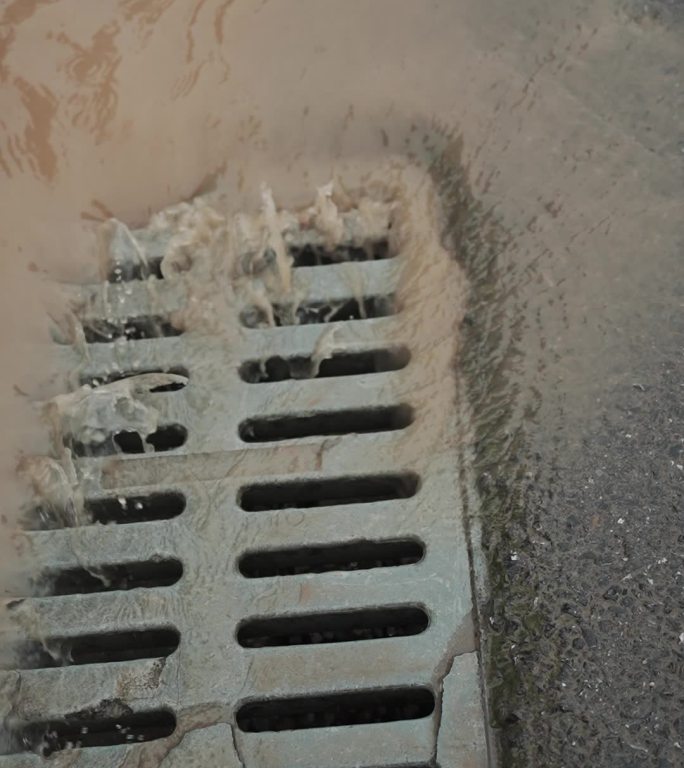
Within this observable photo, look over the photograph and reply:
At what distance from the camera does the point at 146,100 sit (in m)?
1.71

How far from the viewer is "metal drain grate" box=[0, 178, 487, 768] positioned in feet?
3.96

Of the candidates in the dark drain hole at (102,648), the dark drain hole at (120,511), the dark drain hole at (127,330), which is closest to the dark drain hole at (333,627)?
the dark drain hole at (102,648)

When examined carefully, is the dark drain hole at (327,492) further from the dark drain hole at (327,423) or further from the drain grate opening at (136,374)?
the drain grate opening at (136,374)

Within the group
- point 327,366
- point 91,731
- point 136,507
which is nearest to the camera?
point 91,731

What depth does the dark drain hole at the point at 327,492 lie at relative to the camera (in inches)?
53.5

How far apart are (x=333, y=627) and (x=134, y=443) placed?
0.41 m

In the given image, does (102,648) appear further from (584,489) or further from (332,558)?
(584,489)

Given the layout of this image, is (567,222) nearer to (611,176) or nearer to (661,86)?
(611,176)

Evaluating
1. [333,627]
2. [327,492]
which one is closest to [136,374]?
[327,492]

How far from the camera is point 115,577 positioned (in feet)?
4.46

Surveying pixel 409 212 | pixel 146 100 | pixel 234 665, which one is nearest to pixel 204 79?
pixel 146 100

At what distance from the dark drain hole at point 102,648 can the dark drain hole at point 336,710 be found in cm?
14

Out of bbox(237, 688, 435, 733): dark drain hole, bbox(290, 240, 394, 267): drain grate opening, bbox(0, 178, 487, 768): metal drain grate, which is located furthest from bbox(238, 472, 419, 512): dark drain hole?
bbox(290, 240, 394, 267): drain grate opening

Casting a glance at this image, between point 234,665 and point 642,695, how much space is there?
19.5 inches
